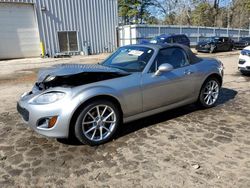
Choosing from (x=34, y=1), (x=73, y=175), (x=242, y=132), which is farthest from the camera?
(x=34, y=1)

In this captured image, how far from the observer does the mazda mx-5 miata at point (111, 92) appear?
11.4 ft

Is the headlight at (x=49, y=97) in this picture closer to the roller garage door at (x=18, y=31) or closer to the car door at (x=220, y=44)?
the roller garage door at (x=18, y=31)

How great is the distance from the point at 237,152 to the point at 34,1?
2016 cm

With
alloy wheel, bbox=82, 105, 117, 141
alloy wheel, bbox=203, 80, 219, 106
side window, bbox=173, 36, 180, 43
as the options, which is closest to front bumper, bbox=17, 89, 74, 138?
alloy wheel, bbox=82, 105, 117, 141

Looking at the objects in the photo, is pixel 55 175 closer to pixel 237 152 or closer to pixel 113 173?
pixel 113 173

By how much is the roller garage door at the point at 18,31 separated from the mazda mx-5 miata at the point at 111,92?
689 inches

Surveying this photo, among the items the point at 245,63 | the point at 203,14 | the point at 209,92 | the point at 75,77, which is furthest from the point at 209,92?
the point at 203,14

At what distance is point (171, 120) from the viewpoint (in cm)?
478

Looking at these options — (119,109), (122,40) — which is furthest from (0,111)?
(122,40)

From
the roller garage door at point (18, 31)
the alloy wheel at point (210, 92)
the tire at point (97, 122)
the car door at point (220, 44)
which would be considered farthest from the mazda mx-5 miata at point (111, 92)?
the car door at point (220, 44)

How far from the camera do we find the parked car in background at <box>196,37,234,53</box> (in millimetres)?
21439

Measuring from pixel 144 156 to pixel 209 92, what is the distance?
2.69 m

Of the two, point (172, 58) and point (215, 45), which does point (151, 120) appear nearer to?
point (172, 58)

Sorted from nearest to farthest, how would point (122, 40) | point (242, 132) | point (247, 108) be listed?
point (242, 132), point (247, 108), point (122, 40)
